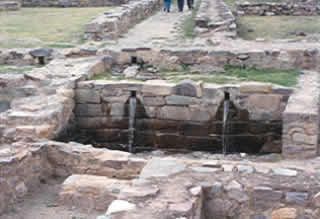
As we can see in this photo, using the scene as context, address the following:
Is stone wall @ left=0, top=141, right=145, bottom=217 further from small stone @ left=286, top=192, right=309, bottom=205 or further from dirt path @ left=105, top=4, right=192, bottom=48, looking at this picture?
dirt path @ left=105, top=4, right=192, bottom=48

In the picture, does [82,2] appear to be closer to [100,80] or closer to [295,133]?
[100,80]

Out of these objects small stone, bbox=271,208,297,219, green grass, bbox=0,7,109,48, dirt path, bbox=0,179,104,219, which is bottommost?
dirt path, bbox=0,179,104,219

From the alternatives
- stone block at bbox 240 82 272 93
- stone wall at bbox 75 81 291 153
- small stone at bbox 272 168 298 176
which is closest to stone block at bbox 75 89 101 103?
stone wall at bbox 75 81 291 153

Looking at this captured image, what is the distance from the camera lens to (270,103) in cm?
760

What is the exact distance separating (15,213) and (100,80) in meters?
3.37

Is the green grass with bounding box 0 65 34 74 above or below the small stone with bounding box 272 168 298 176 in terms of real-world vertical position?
above

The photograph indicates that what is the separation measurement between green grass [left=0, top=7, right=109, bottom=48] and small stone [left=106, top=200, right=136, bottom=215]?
23.5ft

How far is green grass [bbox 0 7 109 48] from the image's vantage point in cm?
1134

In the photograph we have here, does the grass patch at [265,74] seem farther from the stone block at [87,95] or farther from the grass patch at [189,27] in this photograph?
the grass patch at [189,27]

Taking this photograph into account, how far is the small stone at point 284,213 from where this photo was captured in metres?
4.68


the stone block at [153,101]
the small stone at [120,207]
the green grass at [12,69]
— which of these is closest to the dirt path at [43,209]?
the small stone at [120,207]

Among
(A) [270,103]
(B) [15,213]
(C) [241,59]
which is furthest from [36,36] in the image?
(B) [15,213]

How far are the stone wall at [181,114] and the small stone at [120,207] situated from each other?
12.0 feet

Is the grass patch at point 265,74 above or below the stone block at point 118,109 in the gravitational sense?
above
